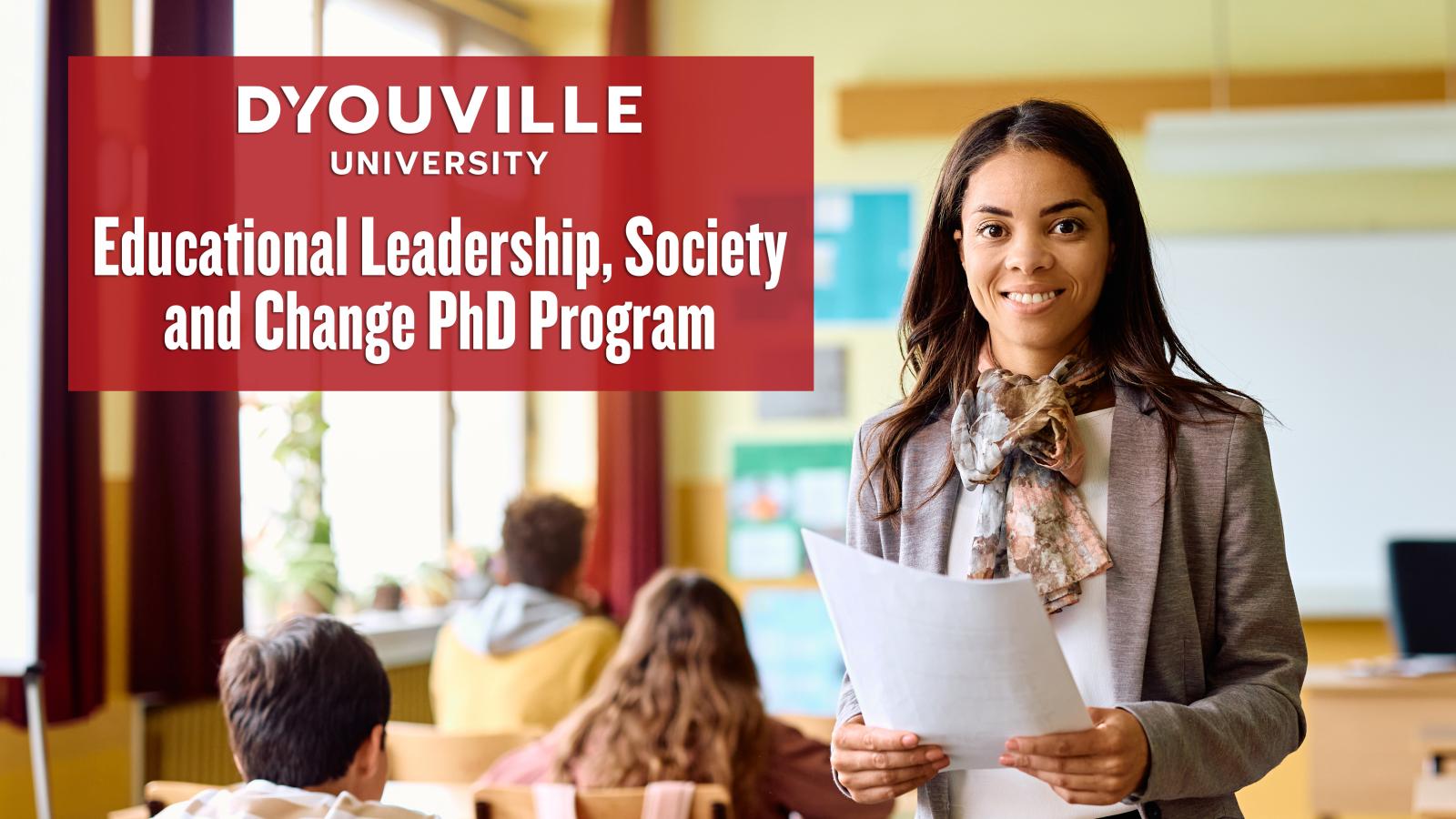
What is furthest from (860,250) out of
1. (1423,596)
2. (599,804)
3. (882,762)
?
(882,762)

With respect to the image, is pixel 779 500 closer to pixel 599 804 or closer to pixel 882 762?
pixel 599 804

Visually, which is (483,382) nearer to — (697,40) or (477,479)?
(477,479)

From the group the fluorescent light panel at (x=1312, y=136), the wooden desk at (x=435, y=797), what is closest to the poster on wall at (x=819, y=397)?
the fluorescent light panel at (x=1312, y=136)

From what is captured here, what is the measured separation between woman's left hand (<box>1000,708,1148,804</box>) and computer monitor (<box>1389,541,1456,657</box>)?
4007 mm

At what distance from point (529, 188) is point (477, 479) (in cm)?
121

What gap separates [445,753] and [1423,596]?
10.7 ft

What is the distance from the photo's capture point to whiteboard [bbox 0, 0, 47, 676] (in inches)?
135

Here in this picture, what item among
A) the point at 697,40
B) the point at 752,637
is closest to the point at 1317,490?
the point at 752,637

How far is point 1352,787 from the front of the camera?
4113 millimetres

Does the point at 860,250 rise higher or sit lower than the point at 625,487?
higher

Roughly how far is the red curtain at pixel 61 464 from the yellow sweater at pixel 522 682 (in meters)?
0.89

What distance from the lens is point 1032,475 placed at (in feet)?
3.95

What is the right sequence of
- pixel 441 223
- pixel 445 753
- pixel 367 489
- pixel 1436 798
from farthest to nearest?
pixel 441 223 < pixel 367 489 < pixel 445 753 < pixel 1436 798

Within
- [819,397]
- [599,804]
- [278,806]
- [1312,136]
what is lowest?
[599,804]
